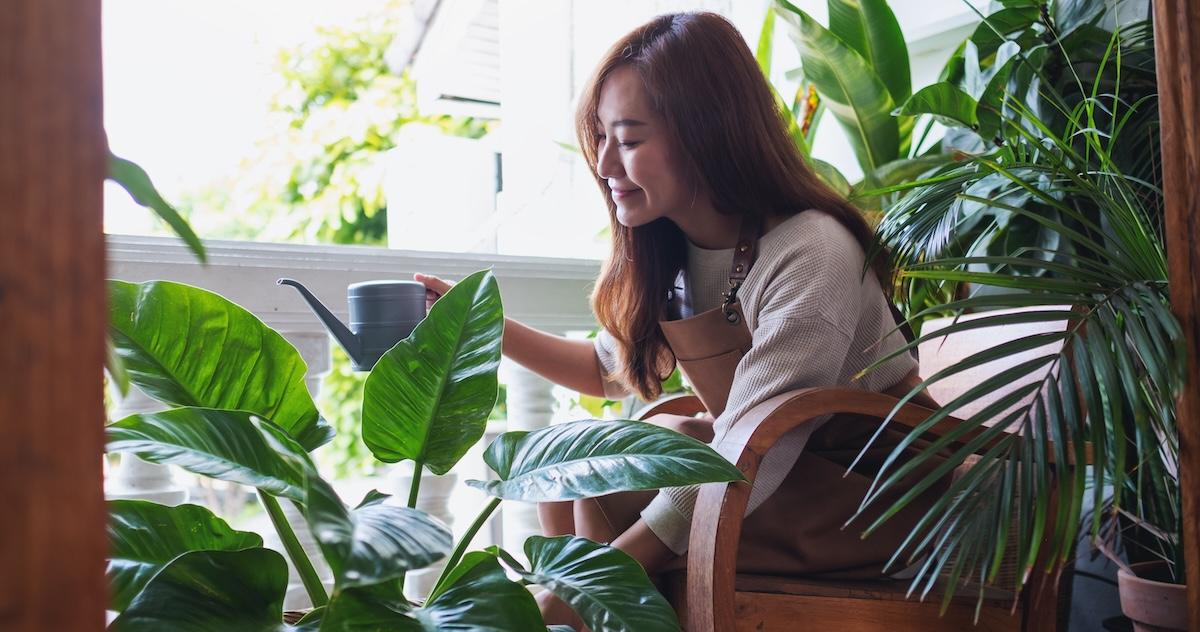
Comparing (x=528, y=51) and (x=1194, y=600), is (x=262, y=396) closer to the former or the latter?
(x=1194, y=600)

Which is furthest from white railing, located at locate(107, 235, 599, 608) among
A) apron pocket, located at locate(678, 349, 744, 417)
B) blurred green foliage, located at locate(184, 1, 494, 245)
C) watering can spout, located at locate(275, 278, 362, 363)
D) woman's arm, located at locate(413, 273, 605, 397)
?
blurred green foliage, located at locate(184, 1, 494, 245)

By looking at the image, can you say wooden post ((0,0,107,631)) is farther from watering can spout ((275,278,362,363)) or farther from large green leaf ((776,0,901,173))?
large green leaf ((776,0,901,173))

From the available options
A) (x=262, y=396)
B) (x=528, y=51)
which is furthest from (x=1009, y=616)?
(x=528, y=51)

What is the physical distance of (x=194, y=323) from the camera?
101 centimetres

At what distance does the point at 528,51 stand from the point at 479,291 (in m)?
1.80

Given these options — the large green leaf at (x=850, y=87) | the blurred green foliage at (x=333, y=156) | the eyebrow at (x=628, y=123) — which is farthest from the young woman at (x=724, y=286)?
the blurred green foliage at (x=333, y=156)

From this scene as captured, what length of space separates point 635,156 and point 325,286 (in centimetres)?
59

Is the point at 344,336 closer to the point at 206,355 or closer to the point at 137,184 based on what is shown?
the point at 206,355

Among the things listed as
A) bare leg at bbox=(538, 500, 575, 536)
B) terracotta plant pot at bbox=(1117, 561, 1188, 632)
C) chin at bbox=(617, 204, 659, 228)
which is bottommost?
terracotta plant pot at bbox=(1117, 561, 1188, 632)

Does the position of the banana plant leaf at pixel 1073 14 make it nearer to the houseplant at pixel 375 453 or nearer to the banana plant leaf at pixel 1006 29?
the banana plant leaf at pixel 1006 29

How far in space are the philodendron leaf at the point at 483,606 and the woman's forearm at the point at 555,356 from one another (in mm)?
800

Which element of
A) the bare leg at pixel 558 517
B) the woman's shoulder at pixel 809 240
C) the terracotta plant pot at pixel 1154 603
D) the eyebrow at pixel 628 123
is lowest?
the terracotta plant pot at pixel 1154 603

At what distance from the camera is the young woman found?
4.01 ft

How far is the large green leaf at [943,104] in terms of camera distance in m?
1.76
